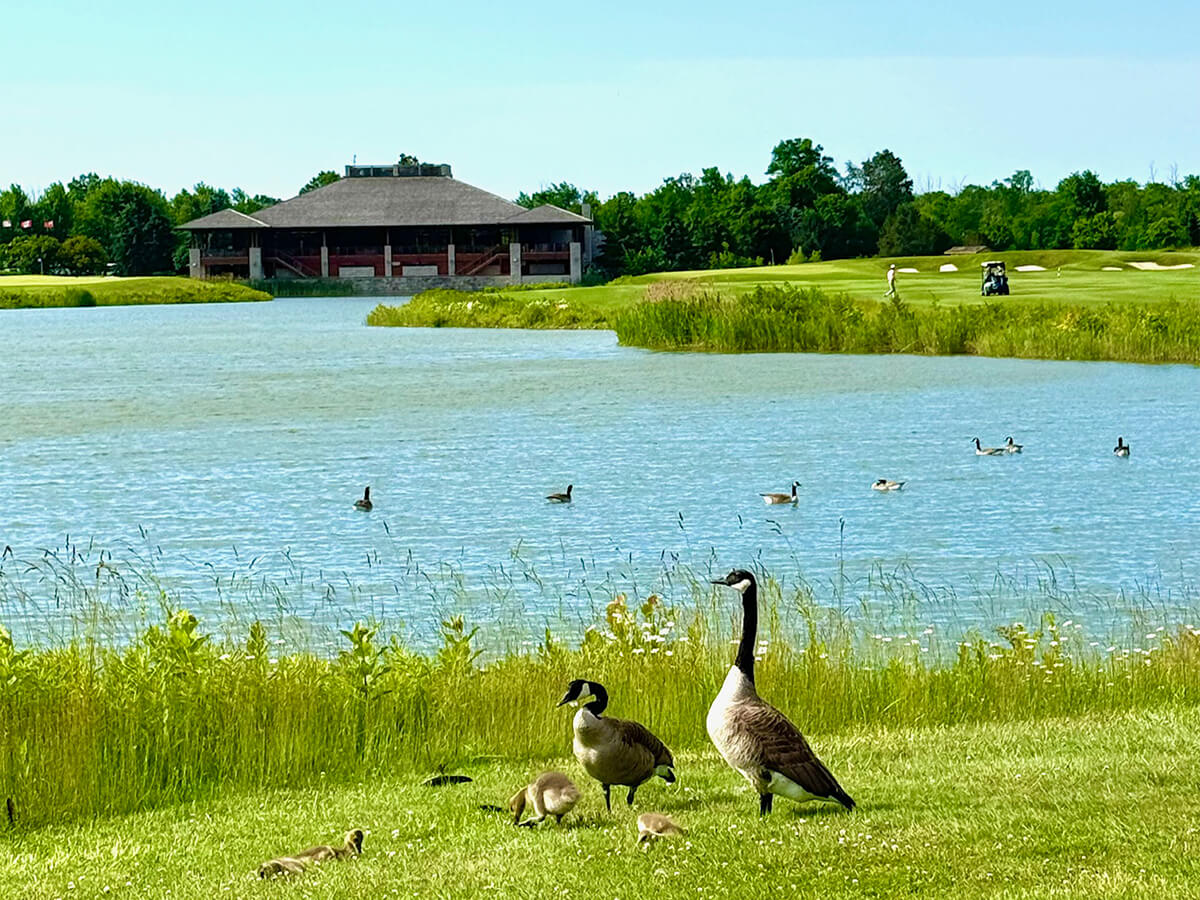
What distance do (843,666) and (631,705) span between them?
6.44 feet

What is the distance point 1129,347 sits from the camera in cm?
5106

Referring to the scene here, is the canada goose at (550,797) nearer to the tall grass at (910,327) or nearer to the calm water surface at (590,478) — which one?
the calm water surface at (590,478)

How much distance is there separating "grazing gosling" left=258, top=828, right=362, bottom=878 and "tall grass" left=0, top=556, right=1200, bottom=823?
2415 mm

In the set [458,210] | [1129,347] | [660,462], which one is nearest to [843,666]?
[660,462]

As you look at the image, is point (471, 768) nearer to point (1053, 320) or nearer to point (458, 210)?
point (1053, 320)

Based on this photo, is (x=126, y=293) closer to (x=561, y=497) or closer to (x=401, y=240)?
(x=401, y=240)

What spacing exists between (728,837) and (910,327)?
50.2 m

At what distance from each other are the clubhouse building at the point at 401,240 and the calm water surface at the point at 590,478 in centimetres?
7510

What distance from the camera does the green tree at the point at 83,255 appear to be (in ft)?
554

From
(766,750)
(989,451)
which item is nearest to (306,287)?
(989,451)

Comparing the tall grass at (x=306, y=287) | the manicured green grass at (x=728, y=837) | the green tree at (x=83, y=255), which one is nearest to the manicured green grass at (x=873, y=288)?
the tall grass at (x=306, y=287)

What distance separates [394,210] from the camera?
141 m

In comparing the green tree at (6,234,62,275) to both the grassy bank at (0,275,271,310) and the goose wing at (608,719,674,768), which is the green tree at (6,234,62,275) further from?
the goose wing at (608,719,674,768)

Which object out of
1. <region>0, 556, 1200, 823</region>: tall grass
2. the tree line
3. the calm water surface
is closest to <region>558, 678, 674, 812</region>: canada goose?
<region>0, 556, 1200, 823</region>: tall grass
